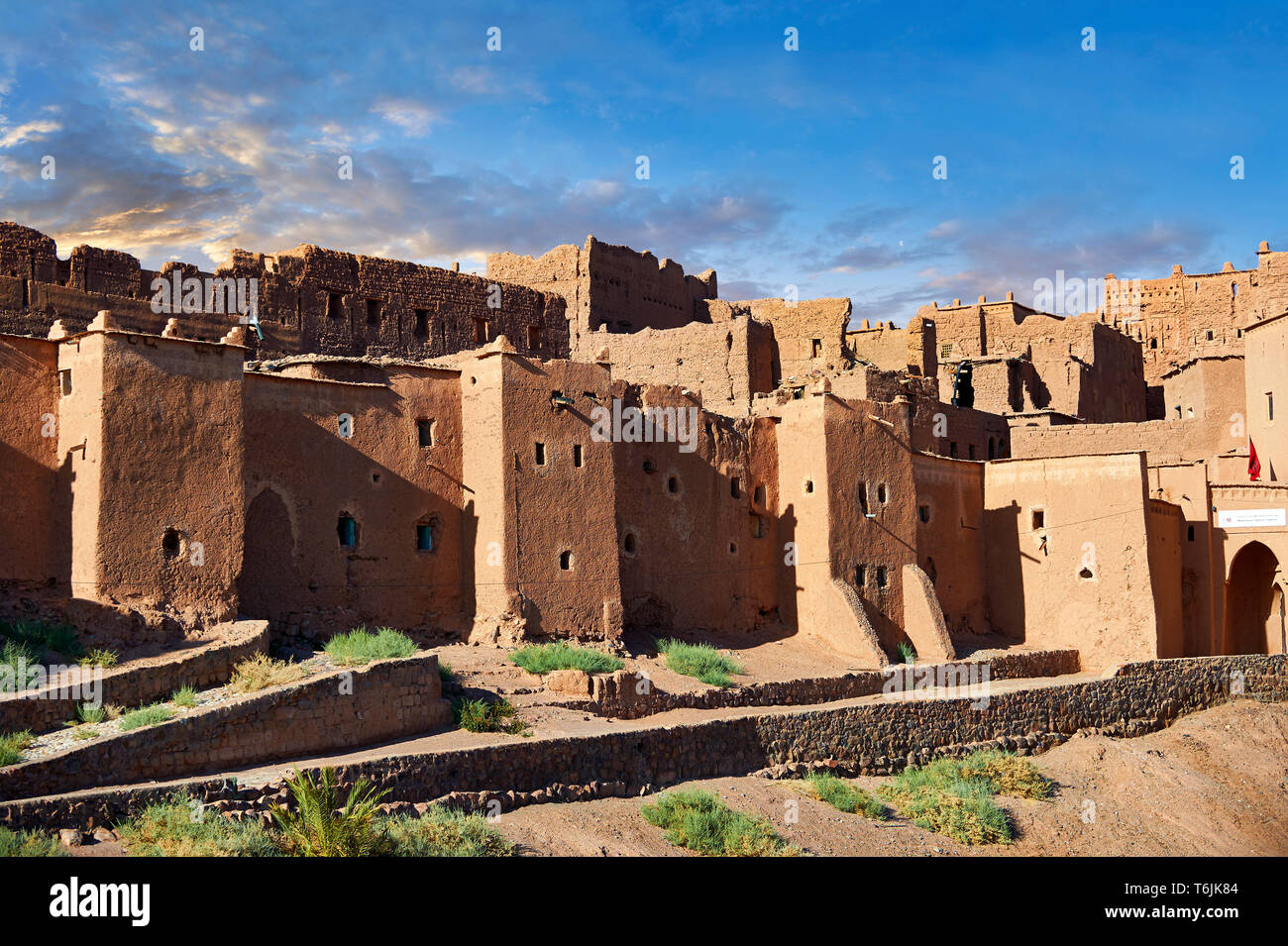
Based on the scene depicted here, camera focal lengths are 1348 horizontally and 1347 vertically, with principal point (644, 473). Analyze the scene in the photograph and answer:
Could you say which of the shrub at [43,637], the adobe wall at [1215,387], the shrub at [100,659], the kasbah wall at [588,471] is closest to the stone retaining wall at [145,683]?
the shrub at [100,659]

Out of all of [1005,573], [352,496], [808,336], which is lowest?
[1005,573]

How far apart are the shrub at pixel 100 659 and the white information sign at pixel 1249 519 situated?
25.8 metres

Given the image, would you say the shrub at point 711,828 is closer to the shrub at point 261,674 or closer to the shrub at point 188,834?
the shrub at point 261,674

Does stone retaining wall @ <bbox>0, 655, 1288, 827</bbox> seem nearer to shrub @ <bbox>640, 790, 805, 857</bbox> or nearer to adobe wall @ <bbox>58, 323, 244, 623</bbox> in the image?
shrub @ <bbox>640, 790, 805, 857</bbox>

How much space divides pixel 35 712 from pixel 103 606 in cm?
343

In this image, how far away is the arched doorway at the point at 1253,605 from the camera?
112 ft

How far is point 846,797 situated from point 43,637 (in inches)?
472

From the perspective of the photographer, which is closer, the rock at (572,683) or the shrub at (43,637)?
the shrub at (43,637)

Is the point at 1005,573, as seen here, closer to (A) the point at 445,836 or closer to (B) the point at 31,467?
(A) the point at 445,836

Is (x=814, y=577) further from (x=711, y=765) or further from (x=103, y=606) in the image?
(x=103, y=606)

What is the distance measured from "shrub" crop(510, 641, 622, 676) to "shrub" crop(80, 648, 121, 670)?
6.62 metres

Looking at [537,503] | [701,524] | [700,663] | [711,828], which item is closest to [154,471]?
[537,503]

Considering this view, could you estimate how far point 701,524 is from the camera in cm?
2864
